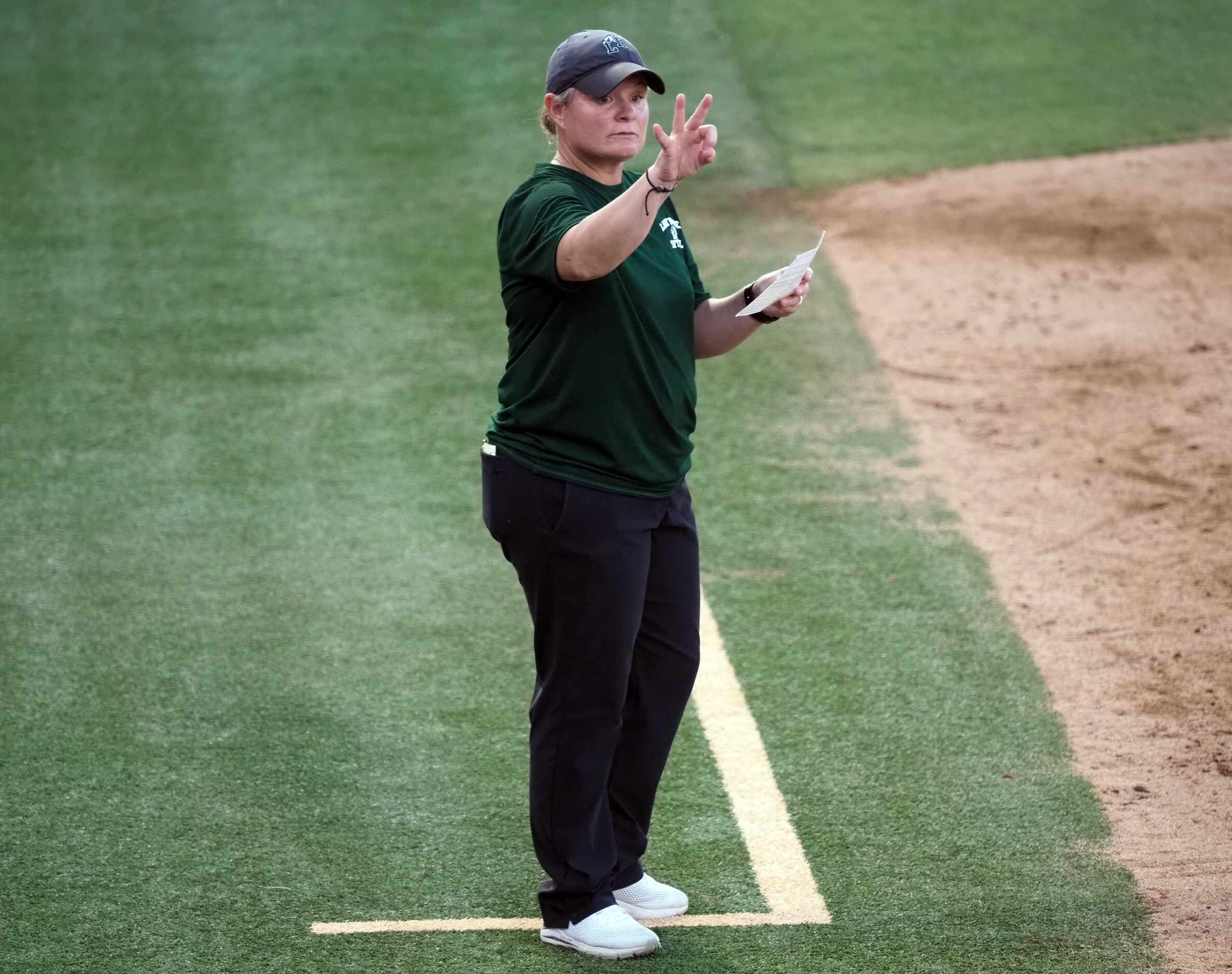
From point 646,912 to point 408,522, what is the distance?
2.66 m

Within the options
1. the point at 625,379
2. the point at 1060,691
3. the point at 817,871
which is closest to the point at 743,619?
the point at 1060,691

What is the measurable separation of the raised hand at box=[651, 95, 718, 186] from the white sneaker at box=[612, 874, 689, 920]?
69.6 inches

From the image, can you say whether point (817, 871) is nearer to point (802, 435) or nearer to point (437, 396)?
point (802, 435)

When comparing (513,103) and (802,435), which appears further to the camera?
(513,103)

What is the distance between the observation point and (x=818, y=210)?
29.8ft

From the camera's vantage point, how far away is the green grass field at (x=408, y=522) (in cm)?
379

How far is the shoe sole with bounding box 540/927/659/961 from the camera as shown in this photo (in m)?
3.48

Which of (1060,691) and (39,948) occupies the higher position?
(39,948)

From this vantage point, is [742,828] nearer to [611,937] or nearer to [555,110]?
[611,937]

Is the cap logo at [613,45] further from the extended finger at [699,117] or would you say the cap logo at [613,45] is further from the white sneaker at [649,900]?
the white sneaker at [649,900]

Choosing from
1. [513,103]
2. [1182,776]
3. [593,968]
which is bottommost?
[1182,776]

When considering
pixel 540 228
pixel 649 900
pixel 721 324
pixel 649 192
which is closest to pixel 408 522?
pixel 649 900

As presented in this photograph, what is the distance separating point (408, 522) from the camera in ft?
19.6

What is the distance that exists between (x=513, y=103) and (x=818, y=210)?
2677 mm
